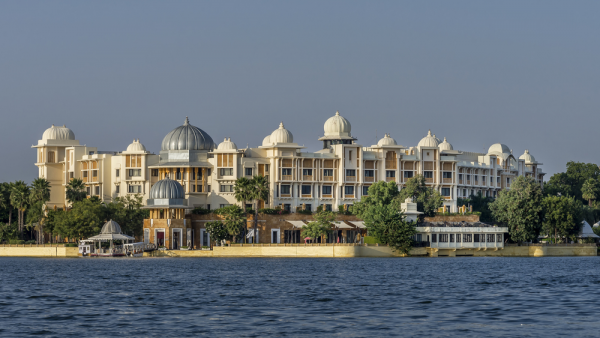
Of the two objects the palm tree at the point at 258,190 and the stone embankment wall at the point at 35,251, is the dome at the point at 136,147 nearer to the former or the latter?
the stone embankment wall at the point at 35,251

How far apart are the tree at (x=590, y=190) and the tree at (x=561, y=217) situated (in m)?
35.4

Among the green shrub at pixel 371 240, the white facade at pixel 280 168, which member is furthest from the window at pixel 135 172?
the green shrub at pixel 371 240

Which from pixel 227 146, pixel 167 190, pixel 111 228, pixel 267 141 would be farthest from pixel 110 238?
pixel 267 141

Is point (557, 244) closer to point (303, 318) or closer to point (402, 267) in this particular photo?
point (402, 267)

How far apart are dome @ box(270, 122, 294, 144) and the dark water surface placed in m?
57.9

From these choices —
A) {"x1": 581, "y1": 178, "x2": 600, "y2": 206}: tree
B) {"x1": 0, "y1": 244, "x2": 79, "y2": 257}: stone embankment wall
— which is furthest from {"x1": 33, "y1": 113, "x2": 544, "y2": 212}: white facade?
{"x1": 581, "y1": 178, "x2": 600, "y2": 206}: tree

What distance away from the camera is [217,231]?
389 feet

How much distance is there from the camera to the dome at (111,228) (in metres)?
116

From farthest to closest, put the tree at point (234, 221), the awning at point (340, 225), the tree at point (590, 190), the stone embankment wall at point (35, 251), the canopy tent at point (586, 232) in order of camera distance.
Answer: the tree at point (590, 190)
the canopy tent at point (586, 232)
the awning at point (340, 225)
the stone embankment wall at point (35, 251)
the tree at point (234, 221)

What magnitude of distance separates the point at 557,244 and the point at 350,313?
81762 millimetres

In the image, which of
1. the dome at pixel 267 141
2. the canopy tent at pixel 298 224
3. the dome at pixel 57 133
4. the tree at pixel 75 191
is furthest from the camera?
the dome at pixel 57 133

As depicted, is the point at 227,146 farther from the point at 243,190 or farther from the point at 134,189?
the point at 134,189

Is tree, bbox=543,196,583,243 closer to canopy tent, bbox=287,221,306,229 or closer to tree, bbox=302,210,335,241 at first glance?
tree, bbox=302,210,335,241

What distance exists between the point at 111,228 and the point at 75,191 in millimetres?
18606
